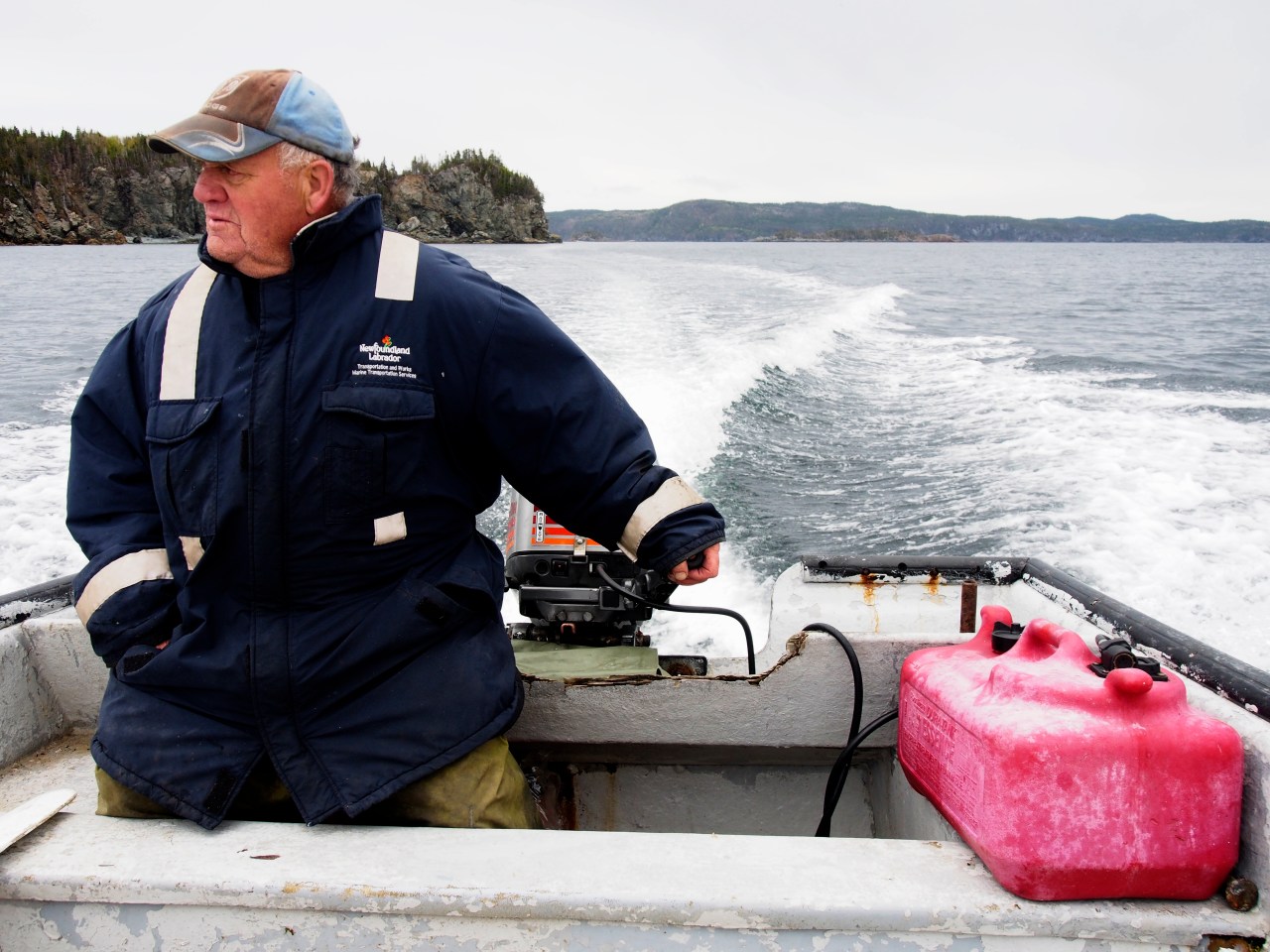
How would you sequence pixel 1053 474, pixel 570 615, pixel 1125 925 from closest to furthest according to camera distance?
pixel 1125 925
pixel 570 615
pixel 1053 474

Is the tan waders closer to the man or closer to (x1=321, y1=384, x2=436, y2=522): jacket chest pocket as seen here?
the man

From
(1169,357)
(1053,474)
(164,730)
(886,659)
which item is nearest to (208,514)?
(164,730)

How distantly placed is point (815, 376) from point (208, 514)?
33.1 ft

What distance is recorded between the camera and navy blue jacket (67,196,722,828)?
64.1 inches

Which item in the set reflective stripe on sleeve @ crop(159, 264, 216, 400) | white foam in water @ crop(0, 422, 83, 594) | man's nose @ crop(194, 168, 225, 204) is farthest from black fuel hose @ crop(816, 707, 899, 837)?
white foam in water @ crop(0, 422, 83, 594)

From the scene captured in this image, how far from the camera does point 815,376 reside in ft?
36.9

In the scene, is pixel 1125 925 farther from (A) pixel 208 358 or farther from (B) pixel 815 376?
(B) pixel 815 376

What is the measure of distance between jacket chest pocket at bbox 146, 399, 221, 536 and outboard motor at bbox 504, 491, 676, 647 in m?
1.12

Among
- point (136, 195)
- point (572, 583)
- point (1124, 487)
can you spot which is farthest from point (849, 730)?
point (136, 195)

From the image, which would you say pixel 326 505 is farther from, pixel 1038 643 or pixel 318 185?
pixel 1038 643

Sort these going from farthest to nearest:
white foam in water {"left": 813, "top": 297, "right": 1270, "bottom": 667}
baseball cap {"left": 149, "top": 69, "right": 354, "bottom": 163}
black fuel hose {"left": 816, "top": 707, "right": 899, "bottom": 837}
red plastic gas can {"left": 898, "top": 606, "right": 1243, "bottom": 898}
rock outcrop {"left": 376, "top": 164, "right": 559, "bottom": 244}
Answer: rock outcrop {"left": 376, "top": 164, "right": 559, "bottom": 244} → white foam in water {"left": 813, "top": 297, "right": 1270, "bottom": 667} → black fuel hose {"left": 816, "top": 707, "right": 899, "bottom": 837} → baseball cap {"left": 149, "top": 69, "right": 354, "bottom": 163} → red plastic gas can {"left": 898, "top": 606, "right": 1243, "bottom": 898}

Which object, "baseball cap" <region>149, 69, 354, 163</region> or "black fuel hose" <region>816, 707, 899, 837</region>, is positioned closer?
"baseball cap" <region>149, 69, 354, 163</region>

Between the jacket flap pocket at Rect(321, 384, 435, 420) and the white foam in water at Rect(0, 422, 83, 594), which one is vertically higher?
the jacket flap pocket at Rect(321, 384, 435, 420)

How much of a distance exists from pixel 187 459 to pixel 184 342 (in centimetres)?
21
